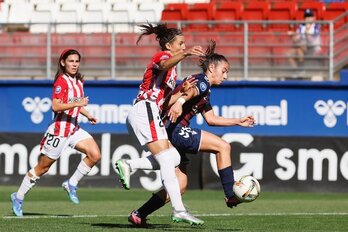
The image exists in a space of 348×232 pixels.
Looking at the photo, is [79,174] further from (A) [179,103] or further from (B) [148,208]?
(A) [179,103]

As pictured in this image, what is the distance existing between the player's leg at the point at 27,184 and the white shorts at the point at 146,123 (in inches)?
104

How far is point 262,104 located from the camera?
62.5ft

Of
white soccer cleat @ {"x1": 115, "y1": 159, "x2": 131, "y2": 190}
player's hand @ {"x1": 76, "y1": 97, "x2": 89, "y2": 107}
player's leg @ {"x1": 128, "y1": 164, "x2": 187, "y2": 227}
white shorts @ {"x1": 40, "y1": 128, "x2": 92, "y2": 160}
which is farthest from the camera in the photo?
white shorts @ {"x1": 40, "y1": 128, "x2": 92, "y2": 160}

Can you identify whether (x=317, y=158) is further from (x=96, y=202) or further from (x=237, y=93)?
(x=96, y=202)

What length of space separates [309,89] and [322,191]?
206 centimetres

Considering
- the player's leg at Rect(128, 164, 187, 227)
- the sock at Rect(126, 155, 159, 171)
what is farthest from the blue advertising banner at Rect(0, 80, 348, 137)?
the sock at Rect(126, 155, 159, 171)

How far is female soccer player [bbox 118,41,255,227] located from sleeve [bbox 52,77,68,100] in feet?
8.26

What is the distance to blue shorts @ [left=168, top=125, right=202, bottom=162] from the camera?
32.8ft

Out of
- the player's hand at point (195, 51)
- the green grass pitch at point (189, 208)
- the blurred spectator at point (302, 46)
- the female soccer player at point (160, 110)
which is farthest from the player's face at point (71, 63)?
the blurred spectator at point (302, 46)

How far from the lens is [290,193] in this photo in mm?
18094

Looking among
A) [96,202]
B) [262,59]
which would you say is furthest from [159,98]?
[262,59]

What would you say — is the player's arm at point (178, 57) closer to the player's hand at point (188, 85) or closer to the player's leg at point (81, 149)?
the player's hand at point (188, 85)

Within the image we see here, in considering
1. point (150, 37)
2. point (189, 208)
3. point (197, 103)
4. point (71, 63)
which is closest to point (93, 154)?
point (71, 63)

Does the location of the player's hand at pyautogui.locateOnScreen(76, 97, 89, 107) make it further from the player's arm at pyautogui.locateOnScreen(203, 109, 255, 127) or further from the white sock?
the white sock
